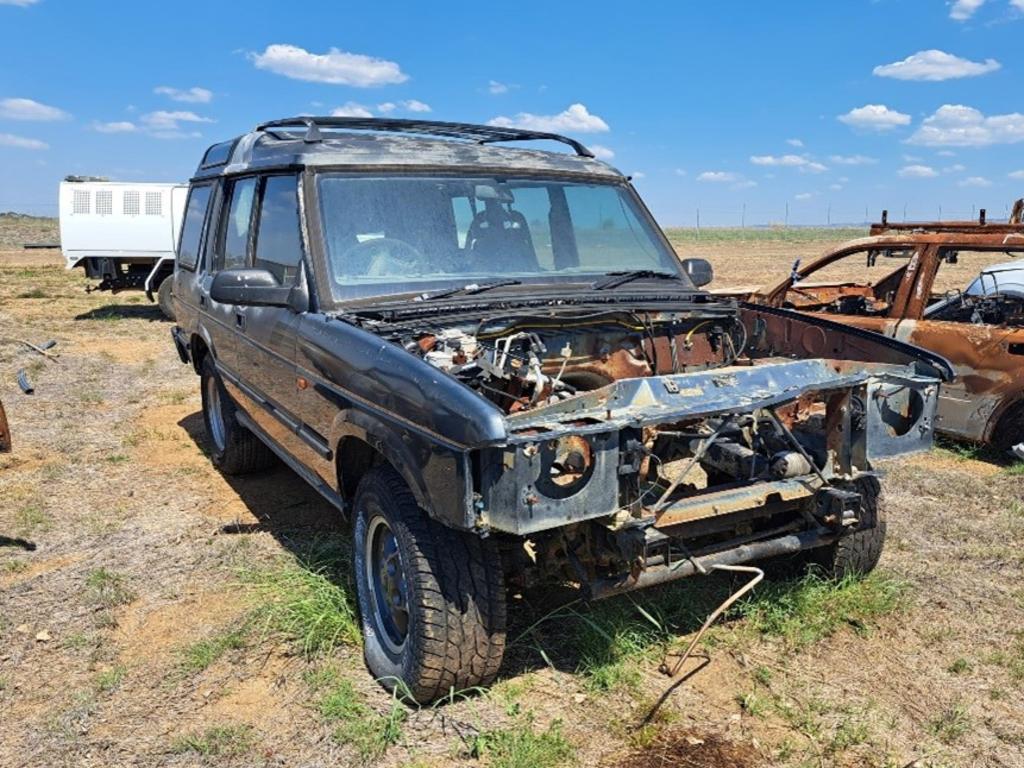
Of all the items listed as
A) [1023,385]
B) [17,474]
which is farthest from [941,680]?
[17,474]

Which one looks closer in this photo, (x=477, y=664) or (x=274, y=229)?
(x=477, y=664)

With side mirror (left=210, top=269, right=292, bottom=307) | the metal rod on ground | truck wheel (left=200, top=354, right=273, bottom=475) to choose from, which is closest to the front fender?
side mirror (left=210, top=269, right=292, bottom=307)

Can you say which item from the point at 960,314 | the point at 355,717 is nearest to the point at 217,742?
the point at 355,717

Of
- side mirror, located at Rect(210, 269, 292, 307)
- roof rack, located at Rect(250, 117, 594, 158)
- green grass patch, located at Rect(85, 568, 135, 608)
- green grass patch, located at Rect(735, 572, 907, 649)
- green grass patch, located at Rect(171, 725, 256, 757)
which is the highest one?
→ roof rack, located at Rect(250, 117, 594, 158)

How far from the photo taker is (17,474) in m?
6.08

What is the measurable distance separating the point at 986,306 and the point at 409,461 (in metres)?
5.55

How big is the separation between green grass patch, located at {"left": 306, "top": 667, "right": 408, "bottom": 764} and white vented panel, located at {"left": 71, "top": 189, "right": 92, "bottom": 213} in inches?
584

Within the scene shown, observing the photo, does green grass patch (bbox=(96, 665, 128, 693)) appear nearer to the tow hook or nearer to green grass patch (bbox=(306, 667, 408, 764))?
green grass patch (bbox=(306, 667, 408, 764))

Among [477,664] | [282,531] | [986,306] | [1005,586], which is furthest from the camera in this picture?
[986,306]

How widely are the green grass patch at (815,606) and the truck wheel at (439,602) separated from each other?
136cm

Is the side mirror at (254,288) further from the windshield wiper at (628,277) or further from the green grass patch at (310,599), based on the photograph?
the windshield wiper at (628,277)

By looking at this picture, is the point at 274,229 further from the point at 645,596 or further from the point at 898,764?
the point at 898,764

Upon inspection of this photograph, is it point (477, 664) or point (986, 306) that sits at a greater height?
point (986, 306)

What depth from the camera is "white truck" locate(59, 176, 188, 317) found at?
1555 cm
